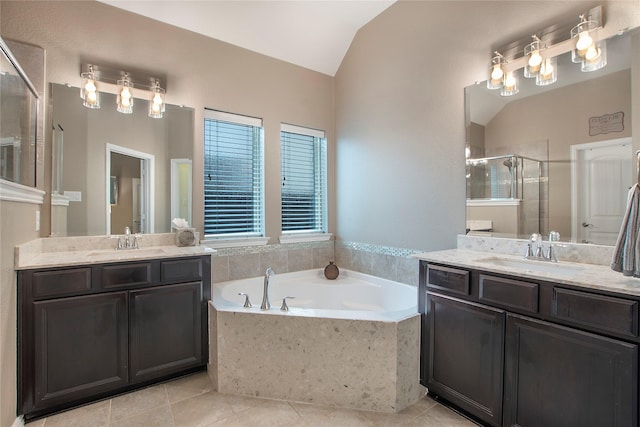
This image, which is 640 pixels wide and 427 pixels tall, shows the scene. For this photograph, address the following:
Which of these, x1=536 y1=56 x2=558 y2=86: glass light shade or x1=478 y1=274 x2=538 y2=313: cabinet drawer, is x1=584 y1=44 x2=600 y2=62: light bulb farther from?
x1=478 y1=274 x2=538 y2=313: cabinet drawer

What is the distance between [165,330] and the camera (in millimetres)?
2229

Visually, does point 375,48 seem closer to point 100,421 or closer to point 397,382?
point 397,382

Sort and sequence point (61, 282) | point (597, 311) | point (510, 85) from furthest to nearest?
point (510, 85) < point (61, 282) < point (597, 311)

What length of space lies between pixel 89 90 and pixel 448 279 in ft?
9.89

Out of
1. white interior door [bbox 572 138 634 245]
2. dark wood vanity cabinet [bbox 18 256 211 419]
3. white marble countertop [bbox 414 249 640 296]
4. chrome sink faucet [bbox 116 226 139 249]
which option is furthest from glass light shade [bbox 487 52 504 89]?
chrome sink faucet [bbox 116 226 139 249]

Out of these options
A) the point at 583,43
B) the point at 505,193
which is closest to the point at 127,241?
the point at 505,193

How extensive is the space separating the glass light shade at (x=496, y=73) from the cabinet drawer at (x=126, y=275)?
110 inches

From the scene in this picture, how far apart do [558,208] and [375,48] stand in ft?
7.43

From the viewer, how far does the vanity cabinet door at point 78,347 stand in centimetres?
185

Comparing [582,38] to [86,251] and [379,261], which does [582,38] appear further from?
[86,251]

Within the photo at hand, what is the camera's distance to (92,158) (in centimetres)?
249

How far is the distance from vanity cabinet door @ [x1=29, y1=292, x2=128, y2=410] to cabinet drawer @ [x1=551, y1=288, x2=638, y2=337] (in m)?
2.55

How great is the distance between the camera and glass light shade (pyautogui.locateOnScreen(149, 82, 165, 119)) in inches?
107

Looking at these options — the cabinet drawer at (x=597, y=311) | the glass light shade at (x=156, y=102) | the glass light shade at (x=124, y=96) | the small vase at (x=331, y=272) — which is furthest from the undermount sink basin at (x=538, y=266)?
the glass light shade at (x=124, y=96)
